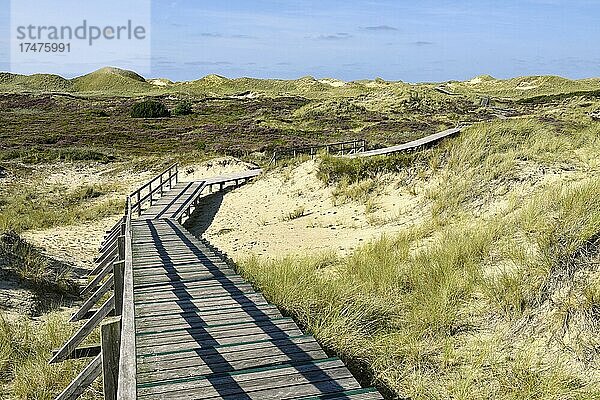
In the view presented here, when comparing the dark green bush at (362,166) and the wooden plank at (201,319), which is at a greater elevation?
the dark green bush at (362,166)

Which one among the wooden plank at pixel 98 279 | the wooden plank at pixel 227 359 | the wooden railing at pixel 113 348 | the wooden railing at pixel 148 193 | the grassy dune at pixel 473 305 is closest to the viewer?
the wooden railing at pixel 113 348

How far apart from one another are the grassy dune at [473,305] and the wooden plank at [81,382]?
2230 mm

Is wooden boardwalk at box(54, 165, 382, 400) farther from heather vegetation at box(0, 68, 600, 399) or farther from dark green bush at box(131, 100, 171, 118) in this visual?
dark green bush at box(131, 100, 171, 118)

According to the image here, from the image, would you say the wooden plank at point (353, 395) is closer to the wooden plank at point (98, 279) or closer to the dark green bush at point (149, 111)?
the wooden plank at point (98, 279)

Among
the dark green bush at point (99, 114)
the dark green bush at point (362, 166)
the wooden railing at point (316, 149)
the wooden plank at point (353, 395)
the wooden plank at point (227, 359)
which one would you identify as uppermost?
the dark green bush at point (99, 114)

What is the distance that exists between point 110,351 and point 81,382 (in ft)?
2.79

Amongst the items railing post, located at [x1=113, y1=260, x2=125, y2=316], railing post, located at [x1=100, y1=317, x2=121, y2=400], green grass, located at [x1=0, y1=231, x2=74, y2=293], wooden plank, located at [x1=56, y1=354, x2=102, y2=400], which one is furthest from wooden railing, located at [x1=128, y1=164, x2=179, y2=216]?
railing post, located at [x1=100, y1=317, x2=121, y2=400]

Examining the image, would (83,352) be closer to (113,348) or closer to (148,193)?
(113,348)

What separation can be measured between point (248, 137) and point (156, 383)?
33154 millimetres

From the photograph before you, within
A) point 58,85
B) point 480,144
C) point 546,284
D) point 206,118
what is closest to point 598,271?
point 546,284

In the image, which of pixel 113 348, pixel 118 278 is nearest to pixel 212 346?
pixel 113 348

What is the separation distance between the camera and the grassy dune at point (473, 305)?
5.66 metres

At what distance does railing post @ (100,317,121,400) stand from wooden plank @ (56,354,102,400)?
38 cm

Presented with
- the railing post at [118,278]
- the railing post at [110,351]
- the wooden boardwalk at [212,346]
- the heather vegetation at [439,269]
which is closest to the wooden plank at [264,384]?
the wooden boardwalk at [212,346]
